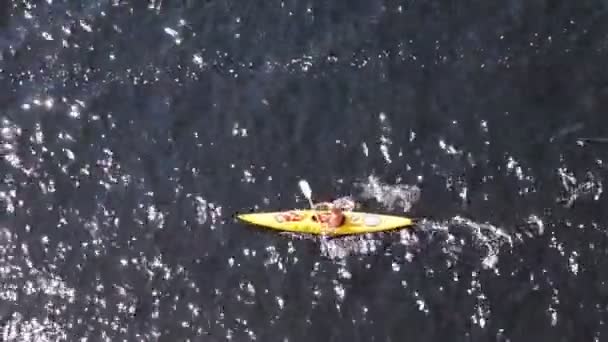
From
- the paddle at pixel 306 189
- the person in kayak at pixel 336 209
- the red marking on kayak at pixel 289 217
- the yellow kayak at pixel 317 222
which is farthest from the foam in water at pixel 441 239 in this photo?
the paddle at pixel 306 189

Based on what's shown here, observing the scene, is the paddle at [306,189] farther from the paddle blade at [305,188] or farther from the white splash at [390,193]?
the white splash at [390,193]

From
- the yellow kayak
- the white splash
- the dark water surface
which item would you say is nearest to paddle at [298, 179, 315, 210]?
the dark water surface

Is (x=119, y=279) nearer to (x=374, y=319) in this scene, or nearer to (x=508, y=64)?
(x=374, y=319)

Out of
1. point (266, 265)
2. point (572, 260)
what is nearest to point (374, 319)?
point (266, 265)

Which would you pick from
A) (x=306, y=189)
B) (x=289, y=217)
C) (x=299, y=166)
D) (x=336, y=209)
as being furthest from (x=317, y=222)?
(x=299, y=166)

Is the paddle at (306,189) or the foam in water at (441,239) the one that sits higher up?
the paddle at (306,189)
